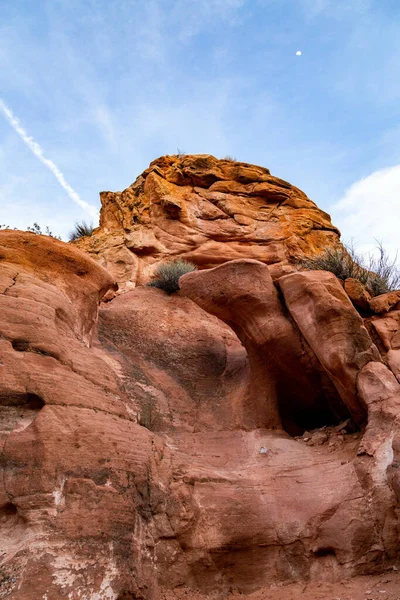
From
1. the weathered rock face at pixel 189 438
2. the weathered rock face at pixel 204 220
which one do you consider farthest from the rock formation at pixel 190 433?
the weathered rock face at pixel 204 220

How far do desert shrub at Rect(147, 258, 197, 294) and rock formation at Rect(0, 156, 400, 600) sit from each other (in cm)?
85

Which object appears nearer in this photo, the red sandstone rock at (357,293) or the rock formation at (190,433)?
the rock formation at (190,433)

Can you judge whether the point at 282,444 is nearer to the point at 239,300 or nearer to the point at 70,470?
the point at 239,300

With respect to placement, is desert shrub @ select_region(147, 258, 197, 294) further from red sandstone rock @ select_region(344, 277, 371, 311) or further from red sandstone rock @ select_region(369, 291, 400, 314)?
red sandstone rock @ select_region(369, 291, 400, 314)

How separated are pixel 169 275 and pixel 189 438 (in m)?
4.85

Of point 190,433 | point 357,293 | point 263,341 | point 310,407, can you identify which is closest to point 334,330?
point 263,341

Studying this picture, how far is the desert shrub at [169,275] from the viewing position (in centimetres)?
1100

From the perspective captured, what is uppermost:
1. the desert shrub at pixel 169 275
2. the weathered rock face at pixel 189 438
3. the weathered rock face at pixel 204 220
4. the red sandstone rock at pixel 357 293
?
the weathered rock face at pixel 204 220

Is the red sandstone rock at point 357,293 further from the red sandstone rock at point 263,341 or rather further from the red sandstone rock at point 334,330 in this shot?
the red sandstone rock at point 263,341

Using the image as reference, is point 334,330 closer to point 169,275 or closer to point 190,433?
point 190,433

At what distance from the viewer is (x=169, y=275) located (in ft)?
36.2

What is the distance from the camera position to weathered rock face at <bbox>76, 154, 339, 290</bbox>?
497 inches

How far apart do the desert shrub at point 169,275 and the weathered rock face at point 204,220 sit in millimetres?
833

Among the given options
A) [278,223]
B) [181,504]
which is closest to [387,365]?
[181,504]
